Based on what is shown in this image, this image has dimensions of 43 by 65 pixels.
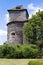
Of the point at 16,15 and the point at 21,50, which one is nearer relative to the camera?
the point at 21,50

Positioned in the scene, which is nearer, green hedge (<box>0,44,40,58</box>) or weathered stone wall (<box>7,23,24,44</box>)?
green hedge (<box>0,44,40,58</box>)

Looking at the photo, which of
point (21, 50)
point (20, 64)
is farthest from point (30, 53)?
point (20, 64)

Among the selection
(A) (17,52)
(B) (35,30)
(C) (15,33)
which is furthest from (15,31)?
(A) (17,52)

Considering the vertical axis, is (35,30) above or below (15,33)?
above

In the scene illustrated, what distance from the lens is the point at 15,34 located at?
55156 millimetres

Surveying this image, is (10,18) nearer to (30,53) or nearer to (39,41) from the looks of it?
(39,41)

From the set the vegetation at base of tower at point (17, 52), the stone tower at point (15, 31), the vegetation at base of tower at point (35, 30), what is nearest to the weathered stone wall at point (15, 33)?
the stone tower at point (15, 31)

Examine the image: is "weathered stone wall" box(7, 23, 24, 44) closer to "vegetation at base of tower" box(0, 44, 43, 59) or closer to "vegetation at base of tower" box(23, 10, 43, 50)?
"vegetation at base of tower" box(23, 10, 43, 50)

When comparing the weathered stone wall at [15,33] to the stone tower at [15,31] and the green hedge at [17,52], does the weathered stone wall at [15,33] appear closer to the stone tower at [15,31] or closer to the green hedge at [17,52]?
the stone tower at [15,31]

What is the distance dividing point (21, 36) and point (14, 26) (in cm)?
277

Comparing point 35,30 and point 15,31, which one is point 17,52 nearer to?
point 35,30

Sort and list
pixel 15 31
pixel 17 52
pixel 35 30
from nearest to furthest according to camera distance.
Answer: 1. pixel 17 52
2. pixel 35 30
3. pixel 15 31

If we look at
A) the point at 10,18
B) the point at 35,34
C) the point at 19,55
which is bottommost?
the point at 19,55

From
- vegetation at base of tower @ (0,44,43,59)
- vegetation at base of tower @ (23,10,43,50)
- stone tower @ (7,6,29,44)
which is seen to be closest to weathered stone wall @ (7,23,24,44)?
stone tower @ (7,6,29,44)
